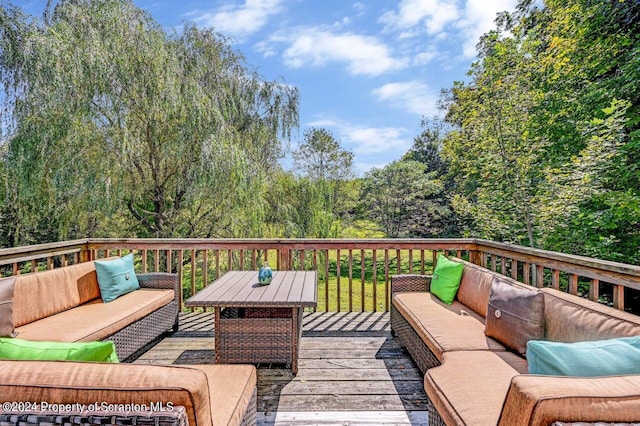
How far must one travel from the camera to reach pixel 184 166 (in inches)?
222

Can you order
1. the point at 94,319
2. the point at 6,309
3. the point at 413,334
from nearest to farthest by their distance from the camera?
1. the point at 6,309
2. the point at 94,319
3. the point at 413,334

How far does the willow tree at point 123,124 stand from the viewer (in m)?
4.53

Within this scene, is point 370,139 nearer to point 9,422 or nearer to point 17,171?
point 17,171

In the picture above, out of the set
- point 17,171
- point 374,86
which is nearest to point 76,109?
point 17,171

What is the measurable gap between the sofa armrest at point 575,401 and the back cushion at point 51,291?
3.11 m

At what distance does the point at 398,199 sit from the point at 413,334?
9.18 meters

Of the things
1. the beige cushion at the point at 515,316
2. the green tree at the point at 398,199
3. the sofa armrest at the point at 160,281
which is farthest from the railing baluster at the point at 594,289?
the green tree at the point at 398,199

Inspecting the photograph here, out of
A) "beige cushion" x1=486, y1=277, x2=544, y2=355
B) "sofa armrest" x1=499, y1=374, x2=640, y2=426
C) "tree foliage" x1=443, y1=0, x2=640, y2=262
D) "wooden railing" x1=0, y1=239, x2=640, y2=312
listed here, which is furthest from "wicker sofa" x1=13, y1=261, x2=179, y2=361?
"tree foliage" x1=443, y1=0, x2=640, y2=262

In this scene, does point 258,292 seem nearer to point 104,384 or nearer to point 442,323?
point 442,323

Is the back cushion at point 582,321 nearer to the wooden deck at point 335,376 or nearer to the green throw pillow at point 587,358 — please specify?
the green throw pillow at point 587,358

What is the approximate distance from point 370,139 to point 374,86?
2.95 m

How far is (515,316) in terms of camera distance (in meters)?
2.12

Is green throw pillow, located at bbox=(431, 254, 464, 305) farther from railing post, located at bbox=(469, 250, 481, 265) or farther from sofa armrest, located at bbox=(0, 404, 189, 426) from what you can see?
sofa armrest, located at bbox=(0, 404, 189, 426)

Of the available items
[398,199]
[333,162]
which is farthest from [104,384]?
[398,199]
